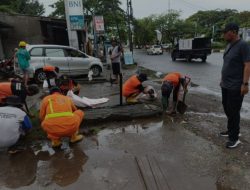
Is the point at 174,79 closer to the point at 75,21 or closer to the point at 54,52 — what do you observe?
the point at 54,52

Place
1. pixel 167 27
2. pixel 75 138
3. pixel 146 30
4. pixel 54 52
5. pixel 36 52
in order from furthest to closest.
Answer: pixel 146 30 < pixel 167 27 < pixel 54 52 < pixel 36 52 < pixel 75 138

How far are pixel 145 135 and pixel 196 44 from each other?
21.1 metres

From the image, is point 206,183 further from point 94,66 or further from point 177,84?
point 94,66

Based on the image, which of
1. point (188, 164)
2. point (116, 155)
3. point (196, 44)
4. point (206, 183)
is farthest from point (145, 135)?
point (196, 44)

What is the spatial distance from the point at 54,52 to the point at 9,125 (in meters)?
7.94

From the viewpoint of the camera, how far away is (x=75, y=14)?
14.5 metres

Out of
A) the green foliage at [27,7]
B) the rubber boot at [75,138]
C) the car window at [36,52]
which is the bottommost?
the rubber boot at [75,138]

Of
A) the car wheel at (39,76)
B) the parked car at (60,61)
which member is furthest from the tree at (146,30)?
the car wheel at (39,76)

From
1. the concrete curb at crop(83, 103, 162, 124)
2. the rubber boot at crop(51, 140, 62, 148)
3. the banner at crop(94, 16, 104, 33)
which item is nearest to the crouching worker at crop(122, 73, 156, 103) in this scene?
the concrete curb at crop(83, 103, 162, 124)

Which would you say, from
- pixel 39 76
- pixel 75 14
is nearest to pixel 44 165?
pixel 39 76

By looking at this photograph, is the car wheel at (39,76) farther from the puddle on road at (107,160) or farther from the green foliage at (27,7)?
the green foliage at (27,7)

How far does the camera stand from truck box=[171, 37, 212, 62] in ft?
77.0

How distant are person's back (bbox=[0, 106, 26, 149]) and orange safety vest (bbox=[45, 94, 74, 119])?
0.52 m

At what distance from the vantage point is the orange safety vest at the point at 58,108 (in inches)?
163
